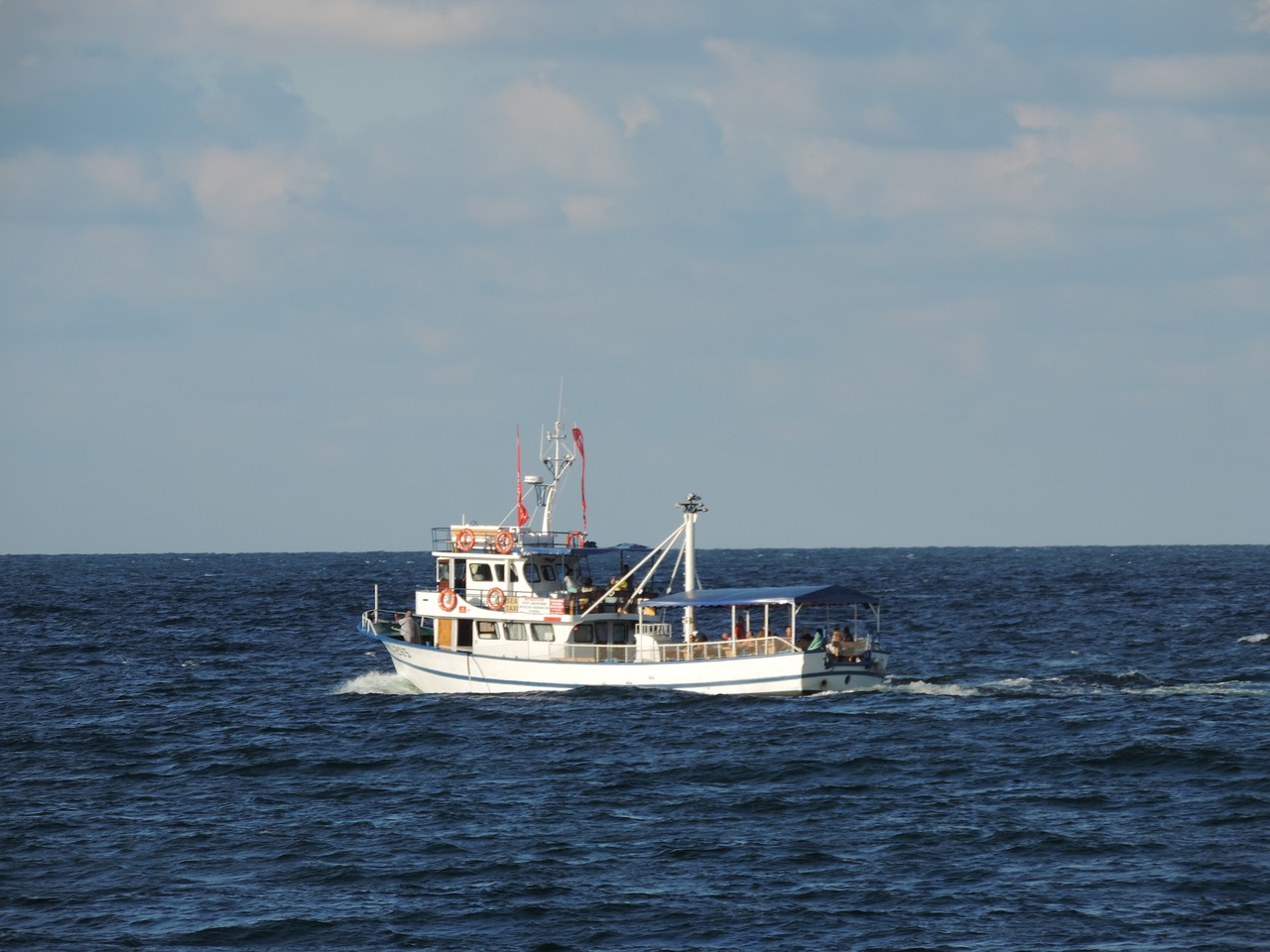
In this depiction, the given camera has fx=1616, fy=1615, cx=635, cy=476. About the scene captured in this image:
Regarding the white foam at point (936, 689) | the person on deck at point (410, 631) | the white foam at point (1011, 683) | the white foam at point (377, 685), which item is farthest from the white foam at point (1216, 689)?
the white foam at point (377, 685)

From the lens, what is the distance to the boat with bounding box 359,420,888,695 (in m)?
54.5

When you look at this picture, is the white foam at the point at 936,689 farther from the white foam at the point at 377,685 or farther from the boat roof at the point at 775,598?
the white foam at the point at 377,685

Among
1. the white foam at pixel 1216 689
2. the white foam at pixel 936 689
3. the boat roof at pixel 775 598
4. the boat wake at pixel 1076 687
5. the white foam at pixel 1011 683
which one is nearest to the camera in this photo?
the boat roof at pixel 775 598

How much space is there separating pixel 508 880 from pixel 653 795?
8244 millimetres

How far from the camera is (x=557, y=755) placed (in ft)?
148

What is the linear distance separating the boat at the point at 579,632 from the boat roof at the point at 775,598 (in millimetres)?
66

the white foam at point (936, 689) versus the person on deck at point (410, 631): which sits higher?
the person on deck at point (410, 631)

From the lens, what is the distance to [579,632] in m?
57.5

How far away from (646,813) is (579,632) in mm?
20132

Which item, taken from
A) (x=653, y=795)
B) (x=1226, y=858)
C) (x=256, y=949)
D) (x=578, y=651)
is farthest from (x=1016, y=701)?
(x=256, y=949)

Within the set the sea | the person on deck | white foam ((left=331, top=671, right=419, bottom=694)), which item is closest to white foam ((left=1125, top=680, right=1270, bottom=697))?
the sea

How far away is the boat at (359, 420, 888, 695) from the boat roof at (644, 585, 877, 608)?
7 centimetres

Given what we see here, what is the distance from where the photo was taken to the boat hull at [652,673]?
2131 inches

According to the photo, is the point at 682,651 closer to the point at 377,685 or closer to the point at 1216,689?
the point at 377,685
